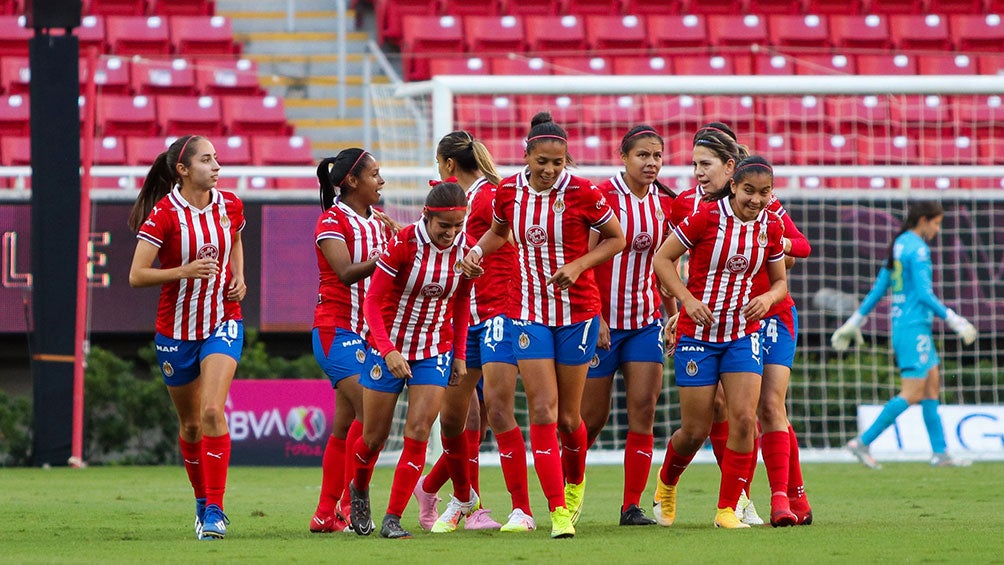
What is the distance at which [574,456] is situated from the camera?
7.37 m

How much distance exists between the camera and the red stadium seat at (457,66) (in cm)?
1878

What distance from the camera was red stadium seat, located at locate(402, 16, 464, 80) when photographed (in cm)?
1933

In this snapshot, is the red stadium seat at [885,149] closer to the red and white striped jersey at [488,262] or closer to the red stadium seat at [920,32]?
the red stadium seat at [920,32]

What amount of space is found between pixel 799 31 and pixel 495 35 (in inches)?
163

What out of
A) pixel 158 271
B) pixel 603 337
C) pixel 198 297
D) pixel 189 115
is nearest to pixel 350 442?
pixel 198 297

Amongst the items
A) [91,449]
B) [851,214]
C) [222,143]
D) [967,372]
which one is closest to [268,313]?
[91,449]

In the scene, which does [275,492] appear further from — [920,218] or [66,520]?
[920,218]

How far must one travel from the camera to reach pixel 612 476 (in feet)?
38.9

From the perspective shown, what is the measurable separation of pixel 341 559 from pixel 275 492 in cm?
448

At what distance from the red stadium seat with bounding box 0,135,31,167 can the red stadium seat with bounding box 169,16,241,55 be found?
2.82 meters

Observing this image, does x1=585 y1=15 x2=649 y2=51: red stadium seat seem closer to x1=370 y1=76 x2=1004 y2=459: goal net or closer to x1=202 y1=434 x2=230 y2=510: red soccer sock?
x1=370 y1=76 x2=1004 y2=459: goal net

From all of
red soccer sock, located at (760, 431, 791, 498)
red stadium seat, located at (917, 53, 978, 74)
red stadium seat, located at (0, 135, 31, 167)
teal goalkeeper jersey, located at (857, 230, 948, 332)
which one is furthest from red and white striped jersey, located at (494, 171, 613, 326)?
red stadium seat, located at (917, 53, 978, 74)

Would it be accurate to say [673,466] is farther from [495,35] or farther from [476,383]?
[495,35]

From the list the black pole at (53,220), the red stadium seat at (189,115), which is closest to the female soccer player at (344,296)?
the black pole at (53,220)
